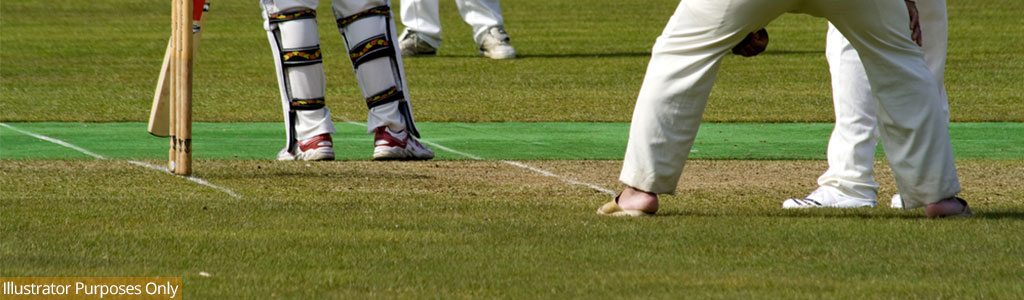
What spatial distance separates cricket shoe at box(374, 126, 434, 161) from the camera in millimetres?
8258

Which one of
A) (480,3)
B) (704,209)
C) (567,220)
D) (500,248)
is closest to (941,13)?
(704,209)

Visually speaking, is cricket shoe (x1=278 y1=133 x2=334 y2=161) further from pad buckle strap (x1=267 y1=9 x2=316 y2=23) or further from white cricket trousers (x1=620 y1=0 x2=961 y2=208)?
white cricket trousers (x1=620 y1=0 x2=961 y2=208)

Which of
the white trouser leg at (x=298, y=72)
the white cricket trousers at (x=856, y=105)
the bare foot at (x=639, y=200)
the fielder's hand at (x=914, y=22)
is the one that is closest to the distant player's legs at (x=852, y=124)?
the white cricket trousers at (x=856, y=105)

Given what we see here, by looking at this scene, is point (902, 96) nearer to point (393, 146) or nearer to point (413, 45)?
point (393, 146)

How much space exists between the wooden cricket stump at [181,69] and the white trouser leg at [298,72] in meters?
1.21

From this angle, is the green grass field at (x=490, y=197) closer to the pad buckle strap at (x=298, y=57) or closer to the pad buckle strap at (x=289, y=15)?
the pad buckle strap at (x=298, y=57)

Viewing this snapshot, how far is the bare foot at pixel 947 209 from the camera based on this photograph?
5527 mm

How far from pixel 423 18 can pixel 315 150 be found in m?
8.82

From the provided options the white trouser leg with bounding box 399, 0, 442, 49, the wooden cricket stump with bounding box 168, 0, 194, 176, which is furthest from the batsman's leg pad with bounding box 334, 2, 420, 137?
the white trouser leg with bounding box 399, 0, 442, 49

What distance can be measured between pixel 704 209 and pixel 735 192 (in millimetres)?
951

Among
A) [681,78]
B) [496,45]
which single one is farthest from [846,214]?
[496,45]

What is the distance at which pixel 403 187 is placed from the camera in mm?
Answer: 6938

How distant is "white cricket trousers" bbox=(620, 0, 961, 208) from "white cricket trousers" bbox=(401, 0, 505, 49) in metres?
11.3

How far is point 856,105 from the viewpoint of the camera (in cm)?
619
